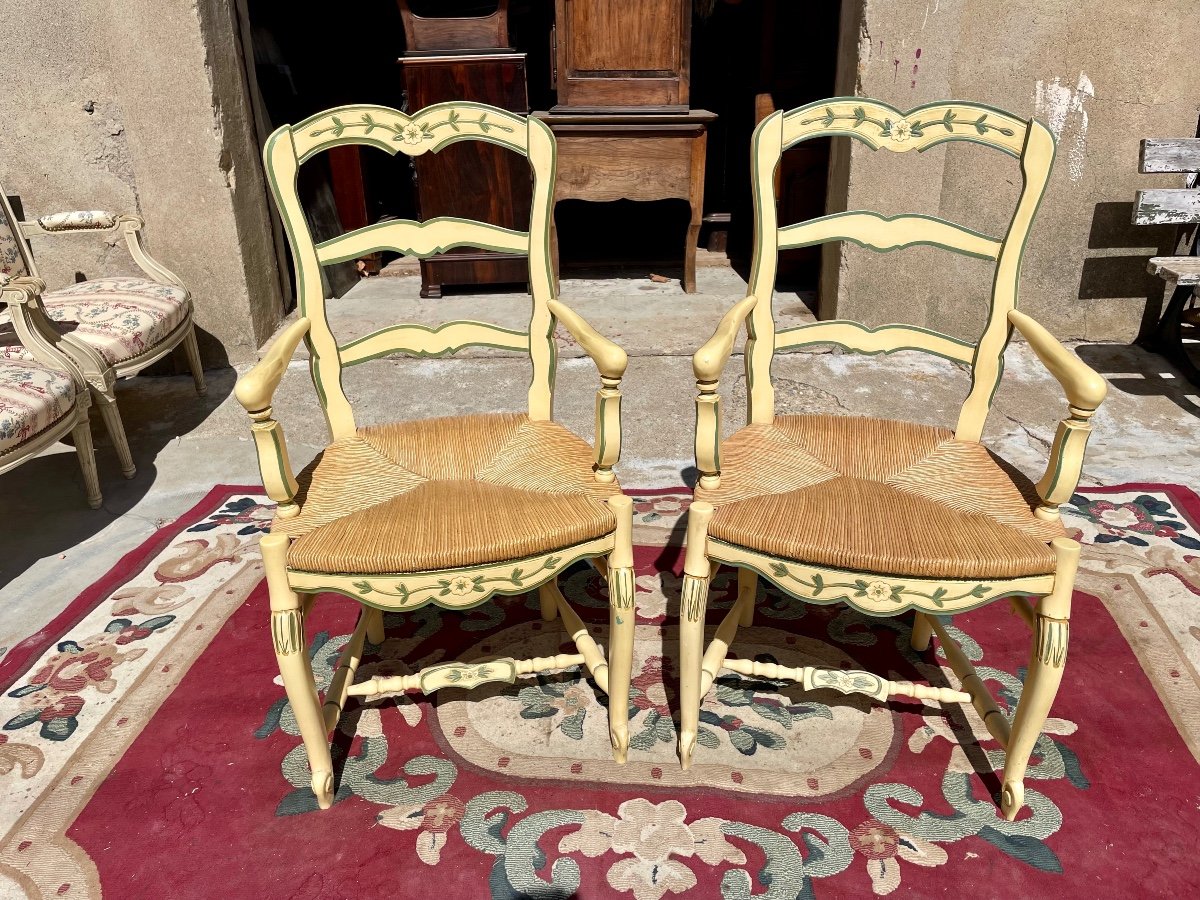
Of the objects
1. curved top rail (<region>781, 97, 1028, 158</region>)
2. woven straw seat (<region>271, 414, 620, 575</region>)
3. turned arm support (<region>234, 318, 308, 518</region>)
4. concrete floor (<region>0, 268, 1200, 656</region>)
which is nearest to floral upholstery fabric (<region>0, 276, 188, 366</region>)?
concrete floor (<region>0, 268, 1200, 656</region>)

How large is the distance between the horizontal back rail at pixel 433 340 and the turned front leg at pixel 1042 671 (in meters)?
1.15

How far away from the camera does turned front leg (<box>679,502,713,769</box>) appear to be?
5.13 feet

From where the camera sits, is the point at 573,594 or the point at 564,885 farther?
the point at 573,594

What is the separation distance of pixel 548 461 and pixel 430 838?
75 centimetres

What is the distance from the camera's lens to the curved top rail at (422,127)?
1801mm

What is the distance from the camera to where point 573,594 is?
2330mm

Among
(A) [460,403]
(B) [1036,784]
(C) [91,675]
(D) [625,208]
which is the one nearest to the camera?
(B) [1036,784]

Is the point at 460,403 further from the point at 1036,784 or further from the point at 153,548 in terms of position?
the point at 1036,784

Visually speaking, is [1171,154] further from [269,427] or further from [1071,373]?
[269,427]

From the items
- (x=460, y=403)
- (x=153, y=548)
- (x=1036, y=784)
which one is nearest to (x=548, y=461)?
(x=1036, y=784)

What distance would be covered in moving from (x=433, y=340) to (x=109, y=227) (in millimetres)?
2294

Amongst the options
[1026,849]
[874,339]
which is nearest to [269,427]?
[874,339]

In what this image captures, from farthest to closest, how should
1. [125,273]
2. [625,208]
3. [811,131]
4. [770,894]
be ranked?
[625,208], [125,273], [811,131], [770,894]

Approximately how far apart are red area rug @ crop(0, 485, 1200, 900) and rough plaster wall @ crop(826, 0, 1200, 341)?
192cm
